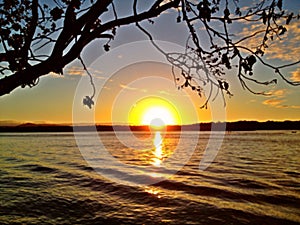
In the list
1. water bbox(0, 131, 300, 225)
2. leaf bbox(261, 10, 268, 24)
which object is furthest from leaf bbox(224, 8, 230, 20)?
water bbox(0, 131, 300, 225)

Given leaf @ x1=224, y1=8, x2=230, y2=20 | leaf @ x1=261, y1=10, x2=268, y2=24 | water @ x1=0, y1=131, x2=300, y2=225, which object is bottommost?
water @ x1=0, y1=131, x2=300, y2=225

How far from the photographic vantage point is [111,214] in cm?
1062

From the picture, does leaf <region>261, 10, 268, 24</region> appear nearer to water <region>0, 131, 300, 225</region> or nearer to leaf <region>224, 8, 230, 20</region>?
leaf <region>224, 8, 230, 20</region>

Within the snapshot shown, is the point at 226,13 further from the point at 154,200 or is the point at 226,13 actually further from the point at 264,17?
the point at 154,200

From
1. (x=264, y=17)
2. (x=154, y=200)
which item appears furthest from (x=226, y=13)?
(x=154, y=200)

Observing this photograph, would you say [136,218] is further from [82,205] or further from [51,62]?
[51,62]

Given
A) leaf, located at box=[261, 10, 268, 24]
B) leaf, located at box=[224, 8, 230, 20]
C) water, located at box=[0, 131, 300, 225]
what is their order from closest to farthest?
leaf, located at box=[261, 10, 268, 24] < leaf, located at box=[224, 8, 230, 20] < water, located at box=[0, 131, 300, 225]

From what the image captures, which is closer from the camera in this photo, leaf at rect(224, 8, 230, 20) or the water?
leaf at rect(224, 8, 230, 20)

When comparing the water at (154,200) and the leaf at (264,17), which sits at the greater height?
the leaf at (264,17)

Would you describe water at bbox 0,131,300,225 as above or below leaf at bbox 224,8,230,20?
below

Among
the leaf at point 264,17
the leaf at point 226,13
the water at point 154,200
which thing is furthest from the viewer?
the water at point 154,200

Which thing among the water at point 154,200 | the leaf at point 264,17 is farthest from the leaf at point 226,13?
the water at point 154,200

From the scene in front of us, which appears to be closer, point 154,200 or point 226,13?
point 226,13

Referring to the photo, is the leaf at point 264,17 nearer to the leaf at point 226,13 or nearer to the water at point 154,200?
the leaf at point 226,13
